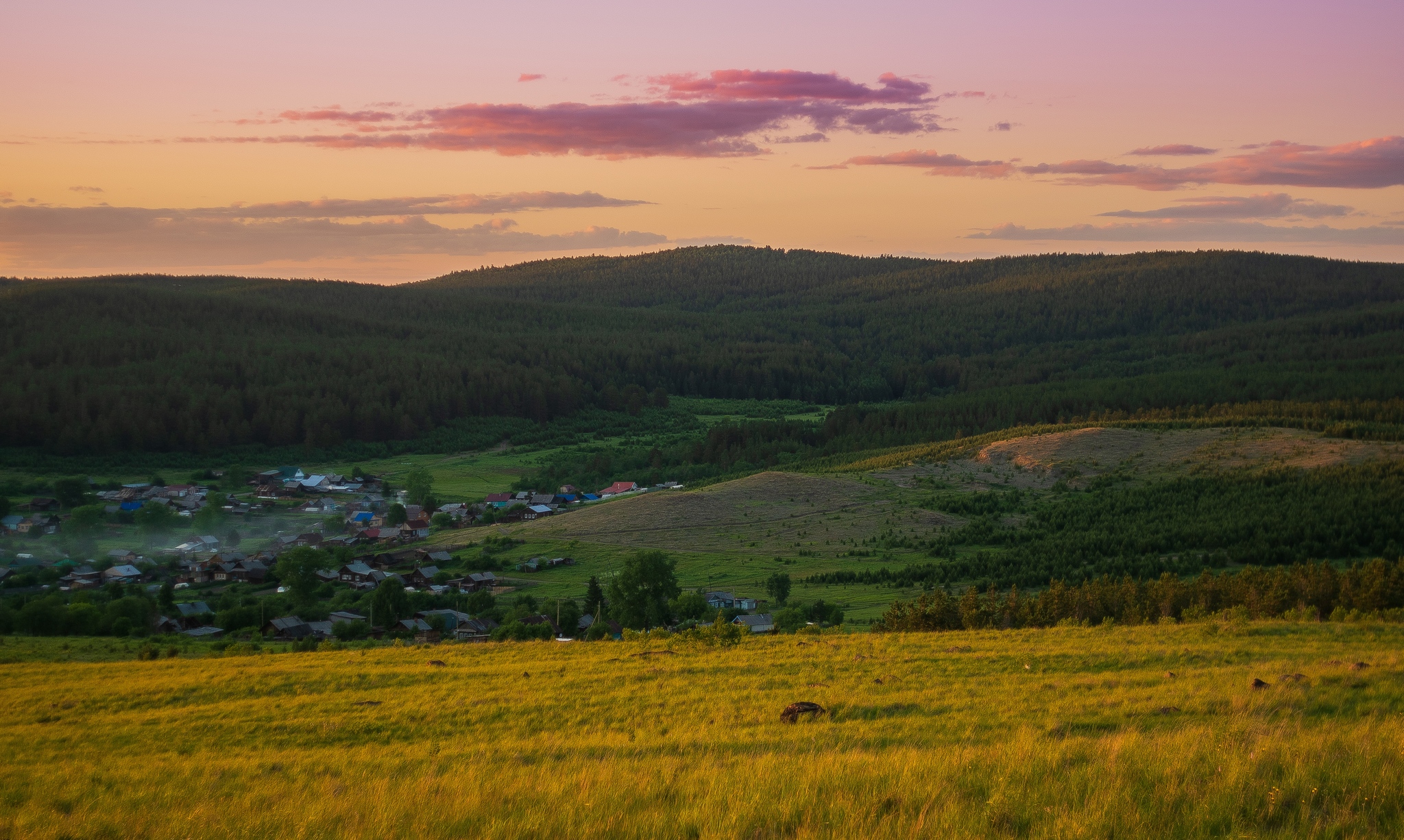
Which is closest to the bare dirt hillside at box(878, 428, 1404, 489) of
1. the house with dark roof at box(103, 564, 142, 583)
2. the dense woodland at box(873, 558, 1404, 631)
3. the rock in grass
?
the dense woodland at box(873, 558, 1404, 631)

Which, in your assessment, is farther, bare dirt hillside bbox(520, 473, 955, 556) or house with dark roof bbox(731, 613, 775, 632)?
bare dirt hillside bbox(520, 473, 955, 556)

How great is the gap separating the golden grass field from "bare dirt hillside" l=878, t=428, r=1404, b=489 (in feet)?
235

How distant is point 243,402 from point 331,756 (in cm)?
14921

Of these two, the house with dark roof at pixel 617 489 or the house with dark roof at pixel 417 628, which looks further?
the house with dark roof at pixel 617 489

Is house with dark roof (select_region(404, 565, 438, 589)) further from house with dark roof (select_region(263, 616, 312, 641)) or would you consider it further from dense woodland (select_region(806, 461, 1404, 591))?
Result: dense woodland (select_region(806, 461, 1404, 591))

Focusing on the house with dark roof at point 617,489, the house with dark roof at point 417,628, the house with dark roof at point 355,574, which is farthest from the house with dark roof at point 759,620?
the house with dark roof at point 617,489

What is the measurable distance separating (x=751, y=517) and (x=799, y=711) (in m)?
73.0

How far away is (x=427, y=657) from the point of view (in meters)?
24.2

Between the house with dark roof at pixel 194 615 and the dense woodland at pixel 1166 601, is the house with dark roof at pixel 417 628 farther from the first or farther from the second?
the dense woodland at pixel 1166 601

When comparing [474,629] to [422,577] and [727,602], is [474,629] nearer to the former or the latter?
[727,602]

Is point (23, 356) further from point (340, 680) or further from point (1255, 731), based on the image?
point (1255, 731)

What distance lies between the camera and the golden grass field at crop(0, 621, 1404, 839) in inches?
297

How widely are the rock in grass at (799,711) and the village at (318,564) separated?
1202 centimetres

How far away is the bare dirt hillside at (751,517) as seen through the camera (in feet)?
261
